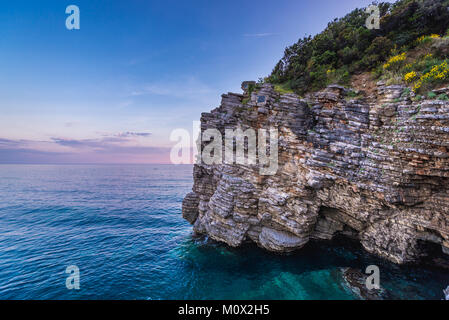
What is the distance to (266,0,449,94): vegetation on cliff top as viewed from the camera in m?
13.2

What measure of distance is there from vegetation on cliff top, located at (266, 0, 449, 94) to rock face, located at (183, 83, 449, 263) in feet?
9.07

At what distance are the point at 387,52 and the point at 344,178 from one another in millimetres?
14954

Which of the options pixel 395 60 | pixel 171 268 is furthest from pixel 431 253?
pixel 171 268

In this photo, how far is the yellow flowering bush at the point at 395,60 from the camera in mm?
15008

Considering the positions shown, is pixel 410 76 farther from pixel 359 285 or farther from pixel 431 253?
pixel 359 285

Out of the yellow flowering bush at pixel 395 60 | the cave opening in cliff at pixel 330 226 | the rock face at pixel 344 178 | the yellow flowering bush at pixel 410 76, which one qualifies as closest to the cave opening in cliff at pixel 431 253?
the rock face at pixel 344 178

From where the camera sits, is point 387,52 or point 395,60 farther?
point 387,52

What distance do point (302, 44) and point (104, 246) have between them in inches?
1548

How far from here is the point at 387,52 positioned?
17.2 m

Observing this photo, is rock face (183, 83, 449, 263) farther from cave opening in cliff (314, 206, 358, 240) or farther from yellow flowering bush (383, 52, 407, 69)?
yellow flowering bush (383, 52, 407, 69)

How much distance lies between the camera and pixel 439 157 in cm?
1009

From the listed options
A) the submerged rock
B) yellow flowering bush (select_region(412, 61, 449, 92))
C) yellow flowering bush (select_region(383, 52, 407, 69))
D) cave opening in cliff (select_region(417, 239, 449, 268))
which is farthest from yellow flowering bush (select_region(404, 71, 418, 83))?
the submerged rock
